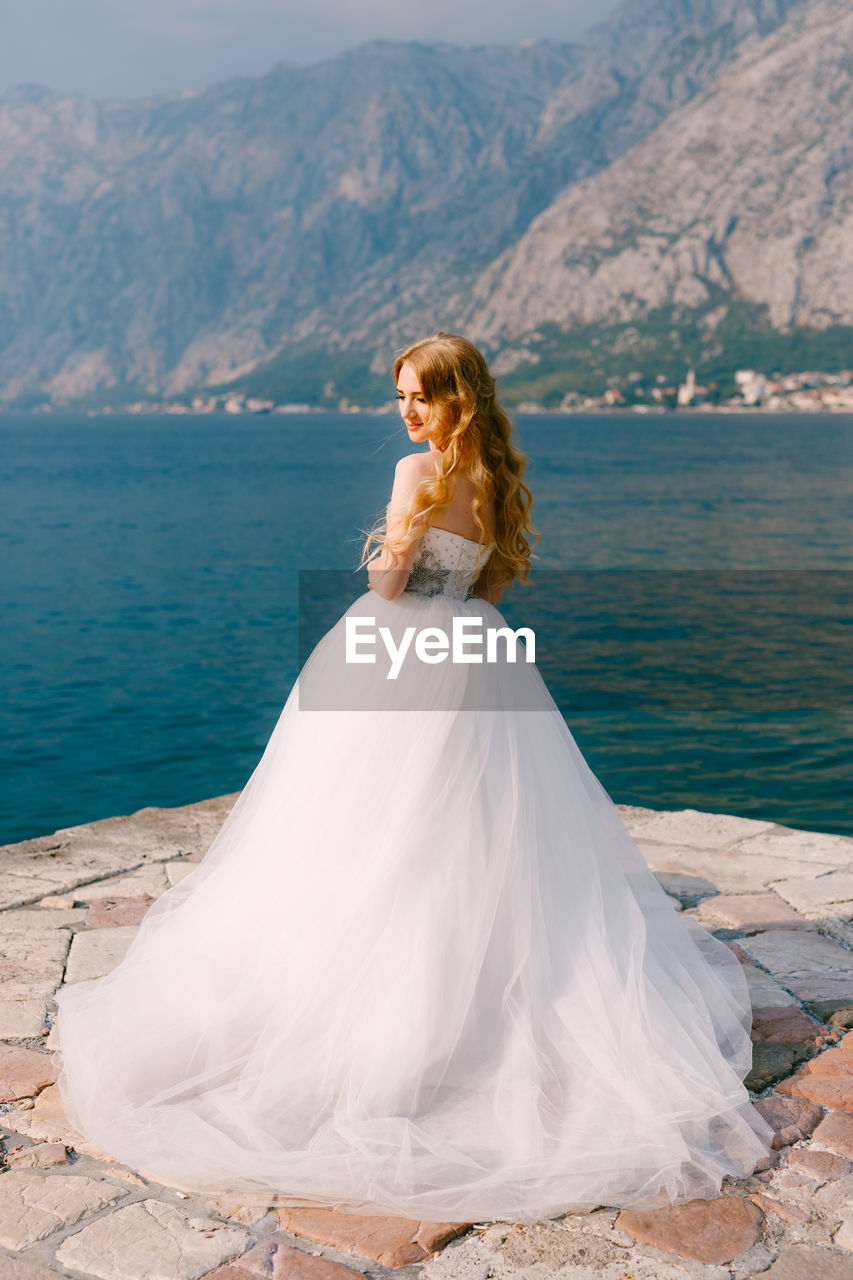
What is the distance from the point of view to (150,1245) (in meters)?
2.97

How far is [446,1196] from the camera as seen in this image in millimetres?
3141

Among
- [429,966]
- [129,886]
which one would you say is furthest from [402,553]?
[129,886]

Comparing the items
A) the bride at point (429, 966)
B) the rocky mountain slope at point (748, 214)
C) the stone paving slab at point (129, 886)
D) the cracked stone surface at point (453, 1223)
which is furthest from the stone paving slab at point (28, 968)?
the rocky mountain slope at point (748, 214)

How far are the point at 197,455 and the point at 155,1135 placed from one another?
103331 millimetres

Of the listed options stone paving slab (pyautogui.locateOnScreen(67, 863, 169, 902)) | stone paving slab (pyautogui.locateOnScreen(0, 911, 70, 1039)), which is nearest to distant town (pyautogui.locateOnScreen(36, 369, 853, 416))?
stone paving slab (pyautogui.locateOnScreen(67, 863, 169, 902))

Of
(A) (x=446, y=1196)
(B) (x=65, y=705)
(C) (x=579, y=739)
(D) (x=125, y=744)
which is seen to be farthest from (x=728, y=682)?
(A) (x=446, y=1196)

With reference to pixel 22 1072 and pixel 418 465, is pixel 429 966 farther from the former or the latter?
pixel 418 465

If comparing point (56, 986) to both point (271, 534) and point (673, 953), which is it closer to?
point (673, 953)

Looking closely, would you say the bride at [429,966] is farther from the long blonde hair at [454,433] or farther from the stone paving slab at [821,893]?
the stone paving slab at [821,893]

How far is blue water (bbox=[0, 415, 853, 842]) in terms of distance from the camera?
13.8 meters

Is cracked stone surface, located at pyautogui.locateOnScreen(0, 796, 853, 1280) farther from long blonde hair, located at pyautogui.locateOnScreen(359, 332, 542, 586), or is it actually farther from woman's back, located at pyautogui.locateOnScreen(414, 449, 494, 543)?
woman's back, located at pyautogui.locateOnScreen(414, 449, 494, 543)

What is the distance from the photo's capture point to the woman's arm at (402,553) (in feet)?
12.7

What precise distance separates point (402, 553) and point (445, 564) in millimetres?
202

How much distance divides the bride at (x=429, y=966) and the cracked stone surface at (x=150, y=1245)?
0.16 m
